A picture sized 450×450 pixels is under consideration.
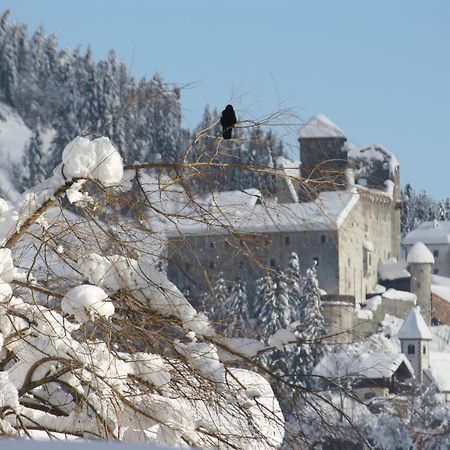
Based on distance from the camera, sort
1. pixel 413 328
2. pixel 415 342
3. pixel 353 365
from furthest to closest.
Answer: pixel 413 328, pixel 415 342, pixel 353 365

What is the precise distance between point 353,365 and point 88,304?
21.2 m

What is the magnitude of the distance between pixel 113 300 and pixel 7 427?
0.66m

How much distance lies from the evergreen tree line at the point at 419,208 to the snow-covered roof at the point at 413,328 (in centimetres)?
3710

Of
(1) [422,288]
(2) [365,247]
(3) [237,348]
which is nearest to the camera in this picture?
(3) [237,348]

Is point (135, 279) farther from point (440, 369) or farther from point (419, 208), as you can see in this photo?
point (419, 208)

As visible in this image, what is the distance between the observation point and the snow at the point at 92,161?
494 centimetres

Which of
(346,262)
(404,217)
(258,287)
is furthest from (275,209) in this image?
(404,217)

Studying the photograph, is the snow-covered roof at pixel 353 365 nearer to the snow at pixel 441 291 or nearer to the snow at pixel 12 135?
the snow at pixel 441 291

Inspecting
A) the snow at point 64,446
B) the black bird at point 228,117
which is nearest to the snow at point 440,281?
the black bird at point 228,117

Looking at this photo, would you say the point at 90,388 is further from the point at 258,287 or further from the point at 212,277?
the point at 258,287

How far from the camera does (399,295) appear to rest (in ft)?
225

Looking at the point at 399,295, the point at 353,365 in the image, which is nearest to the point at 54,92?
the point at 399,295

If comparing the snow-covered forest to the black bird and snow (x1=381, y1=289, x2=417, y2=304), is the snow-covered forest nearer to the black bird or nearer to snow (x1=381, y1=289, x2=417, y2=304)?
the black bird

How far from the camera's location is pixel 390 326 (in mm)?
67250
